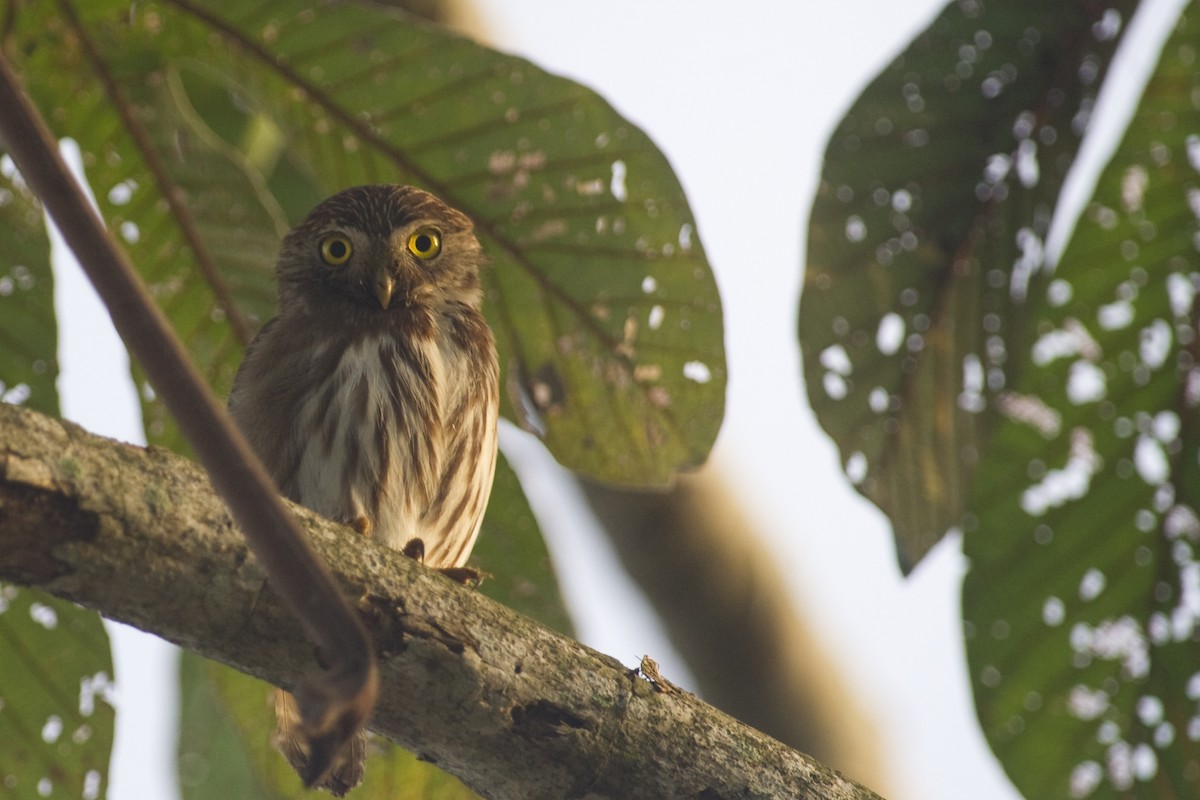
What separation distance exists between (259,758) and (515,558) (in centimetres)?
94

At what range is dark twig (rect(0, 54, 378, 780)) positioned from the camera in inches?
45.8

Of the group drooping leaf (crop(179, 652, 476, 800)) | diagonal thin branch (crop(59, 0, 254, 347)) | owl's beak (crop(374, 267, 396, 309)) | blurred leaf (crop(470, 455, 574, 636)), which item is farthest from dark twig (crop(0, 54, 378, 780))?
owl's beak (crop(374, 267, 396, 309))

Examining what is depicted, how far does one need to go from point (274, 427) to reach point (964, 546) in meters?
2.05

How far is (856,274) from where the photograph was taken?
401 cm

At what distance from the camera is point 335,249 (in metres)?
4.36

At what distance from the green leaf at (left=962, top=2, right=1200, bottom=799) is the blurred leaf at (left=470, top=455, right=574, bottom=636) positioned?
128 cm

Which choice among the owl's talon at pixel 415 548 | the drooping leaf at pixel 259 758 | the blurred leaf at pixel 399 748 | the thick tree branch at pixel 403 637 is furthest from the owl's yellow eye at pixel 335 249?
the thick tree branch at pixel 403 637

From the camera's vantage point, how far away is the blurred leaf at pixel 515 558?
3926 mm

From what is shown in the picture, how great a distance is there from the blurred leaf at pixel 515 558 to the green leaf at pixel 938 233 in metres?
0.85

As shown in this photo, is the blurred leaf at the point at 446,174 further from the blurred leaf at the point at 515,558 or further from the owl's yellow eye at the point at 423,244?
the owl's yellow eye at the point at 423,244

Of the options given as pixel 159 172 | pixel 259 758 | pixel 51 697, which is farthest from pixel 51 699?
pixel 159 172

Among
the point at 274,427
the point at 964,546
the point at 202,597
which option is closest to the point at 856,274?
the point at 964,546

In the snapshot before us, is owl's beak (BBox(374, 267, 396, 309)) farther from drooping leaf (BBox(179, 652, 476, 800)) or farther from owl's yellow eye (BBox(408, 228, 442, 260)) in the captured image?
drooping leaf (BBox(179, 652, 476, 800))

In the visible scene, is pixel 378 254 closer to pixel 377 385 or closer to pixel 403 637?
pixel 377 385
